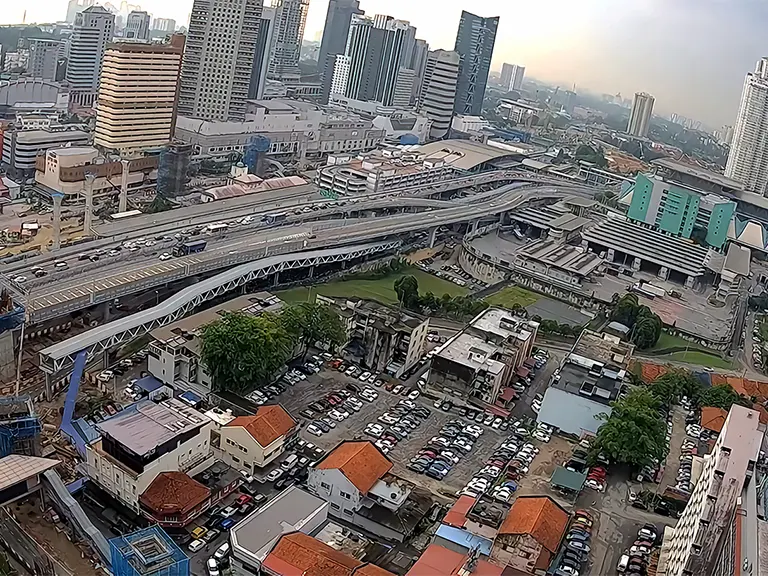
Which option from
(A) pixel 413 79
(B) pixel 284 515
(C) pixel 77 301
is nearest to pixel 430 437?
(B) pixel 284 515

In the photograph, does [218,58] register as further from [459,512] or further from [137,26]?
Result: [459,512]

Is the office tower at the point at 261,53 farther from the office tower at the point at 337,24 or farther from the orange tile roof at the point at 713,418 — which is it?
the orange tile roof at the point at 713,418

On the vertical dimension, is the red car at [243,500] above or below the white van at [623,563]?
below

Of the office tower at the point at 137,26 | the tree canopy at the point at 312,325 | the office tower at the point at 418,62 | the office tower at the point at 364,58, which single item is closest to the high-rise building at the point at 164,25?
the office tower at the point at 137,26

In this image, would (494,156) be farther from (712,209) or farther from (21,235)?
(21,235)

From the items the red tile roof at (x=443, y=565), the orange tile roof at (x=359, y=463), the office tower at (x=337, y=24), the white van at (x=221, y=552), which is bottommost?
the white van at (x=221, y=552)
